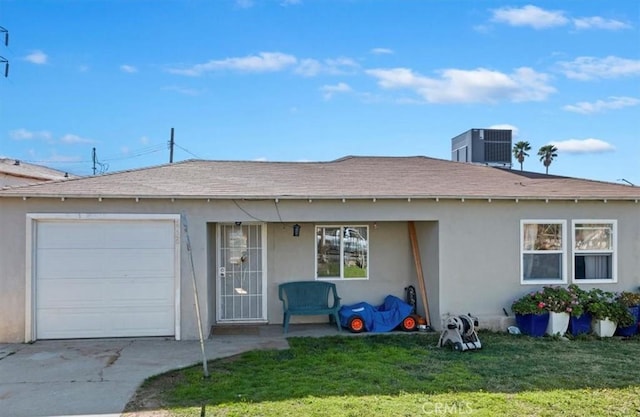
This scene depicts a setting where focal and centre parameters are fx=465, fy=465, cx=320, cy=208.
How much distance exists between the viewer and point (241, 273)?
10.6 m

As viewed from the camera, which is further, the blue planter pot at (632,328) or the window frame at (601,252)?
the window frame at (601,252)

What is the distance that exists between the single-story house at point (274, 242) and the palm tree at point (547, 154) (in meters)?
33.9

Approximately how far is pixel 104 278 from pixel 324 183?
4.73m

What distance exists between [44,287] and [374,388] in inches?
258

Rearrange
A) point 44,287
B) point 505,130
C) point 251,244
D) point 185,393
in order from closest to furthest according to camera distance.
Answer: point 185,393
point 44,287
point 251,244
point 505,130

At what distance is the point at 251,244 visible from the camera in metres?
10.6

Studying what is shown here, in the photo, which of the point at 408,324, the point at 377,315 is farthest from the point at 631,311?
the point at 377,315

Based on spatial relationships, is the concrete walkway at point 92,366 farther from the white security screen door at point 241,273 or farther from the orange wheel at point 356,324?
the white security screen door at point 241,273

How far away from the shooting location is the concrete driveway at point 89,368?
545 centimetres

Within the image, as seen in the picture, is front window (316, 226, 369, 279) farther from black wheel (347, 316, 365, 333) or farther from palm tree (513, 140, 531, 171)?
palm tree (513, 140, 531, 171)

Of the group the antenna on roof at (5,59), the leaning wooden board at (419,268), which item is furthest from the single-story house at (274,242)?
the antenna on roof at (5,59)

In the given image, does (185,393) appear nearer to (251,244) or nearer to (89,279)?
(89,279)

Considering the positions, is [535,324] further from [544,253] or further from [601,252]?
[601,252]

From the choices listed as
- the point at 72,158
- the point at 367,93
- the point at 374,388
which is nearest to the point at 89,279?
the point at 374,388
